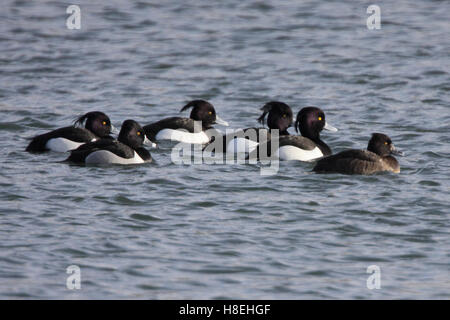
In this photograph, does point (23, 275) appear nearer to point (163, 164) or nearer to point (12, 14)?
point (163, 164)

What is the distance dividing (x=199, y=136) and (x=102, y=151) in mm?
2357

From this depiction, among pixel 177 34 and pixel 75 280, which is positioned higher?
pixel 177 34

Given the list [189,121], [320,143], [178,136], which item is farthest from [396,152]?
[189,121]

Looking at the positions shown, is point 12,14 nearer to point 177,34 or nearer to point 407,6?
point 177,34

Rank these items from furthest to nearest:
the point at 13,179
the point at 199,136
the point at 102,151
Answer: the point at 199,136 → the point at 102,151 → the point at 13,179

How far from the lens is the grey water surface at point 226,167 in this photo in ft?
27.6

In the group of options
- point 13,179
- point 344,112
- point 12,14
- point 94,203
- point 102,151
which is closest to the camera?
point 94,203

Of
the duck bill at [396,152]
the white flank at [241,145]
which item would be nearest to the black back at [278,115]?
the white flank at [241,145]

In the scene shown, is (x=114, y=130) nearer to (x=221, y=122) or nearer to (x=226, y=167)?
(x=221, y=122)

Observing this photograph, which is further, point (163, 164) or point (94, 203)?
point (163, 164)

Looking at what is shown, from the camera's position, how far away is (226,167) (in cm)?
1238

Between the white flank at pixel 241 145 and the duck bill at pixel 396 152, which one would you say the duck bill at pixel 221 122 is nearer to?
the white flank at pixel 241 145
